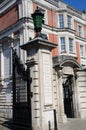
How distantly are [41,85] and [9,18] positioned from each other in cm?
1669

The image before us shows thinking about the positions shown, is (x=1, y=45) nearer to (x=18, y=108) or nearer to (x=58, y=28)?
(x=58, y=28)

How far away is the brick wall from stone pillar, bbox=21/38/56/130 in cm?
1442

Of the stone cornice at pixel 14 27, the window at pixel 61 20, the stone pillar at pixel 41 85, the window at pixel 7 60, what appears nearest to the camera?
the stone pillar at pixel 41 85

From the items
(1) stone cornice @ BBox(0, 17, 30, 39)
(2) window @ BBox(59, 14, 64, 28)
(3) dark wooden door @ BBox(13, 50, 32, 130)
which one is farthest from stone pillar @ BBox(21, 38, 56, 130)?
(2) window @ BBox(59, 14, 64, 28)

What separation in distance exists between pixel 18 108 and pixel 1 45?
615 inches

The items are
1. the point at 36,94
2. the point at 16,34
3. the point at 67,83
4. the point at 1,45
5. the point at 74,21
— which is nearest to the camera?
the point at 36,94

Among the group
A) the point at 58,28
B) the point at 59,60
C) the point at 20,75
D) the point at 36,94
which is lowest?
the point at 36,94

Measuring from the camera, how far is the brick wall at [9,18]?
2406 centimetres

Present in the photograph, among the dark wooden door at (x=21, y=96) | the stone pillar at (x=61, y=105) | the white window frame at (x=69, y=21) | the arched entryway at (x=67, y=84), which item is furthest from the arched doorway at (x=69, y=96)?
the white window frame at (x=69, y=21)

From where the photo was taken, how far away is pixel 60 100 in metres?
13.7

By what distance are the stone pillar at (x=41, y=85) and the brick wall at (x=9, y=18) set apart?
1442 cm

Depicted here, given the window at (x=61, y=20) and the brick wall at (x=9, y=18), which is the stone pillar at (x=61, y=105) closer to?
the brick wall at (x=9, y=18)

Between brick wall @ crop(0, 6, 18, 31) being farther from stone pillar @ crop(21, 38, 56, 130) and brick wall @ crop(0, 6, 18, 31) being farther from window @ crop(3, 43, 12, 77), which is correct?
stone pillar @ crop(21, 38, 56, 130)

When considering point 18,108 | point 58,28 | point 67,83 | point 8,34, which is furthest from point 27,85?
point 58,28
